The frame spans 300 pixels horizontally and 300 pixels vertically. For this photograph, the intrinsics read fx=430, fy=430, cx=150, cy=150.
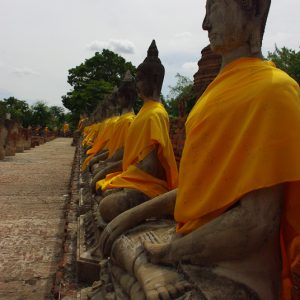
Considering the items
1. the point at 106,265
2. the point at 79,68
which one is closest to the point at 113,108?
the point at 106,265

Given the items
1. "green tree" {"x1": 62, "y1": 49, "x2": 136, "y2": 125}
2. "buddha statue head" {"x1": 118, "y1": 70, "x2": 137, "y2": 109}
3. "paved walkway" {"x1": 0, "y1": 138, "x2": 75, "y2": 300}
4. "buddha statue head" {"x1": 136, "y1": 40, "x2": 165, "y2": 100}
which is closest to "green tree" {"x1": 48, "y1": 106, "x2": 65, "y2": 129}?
"green tree" {"x1": 62, "y1": 49, "x2": 136, "y2": 125}

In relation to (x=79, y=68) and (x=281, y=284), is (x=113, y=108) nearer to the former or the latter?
(x=281, y=284)

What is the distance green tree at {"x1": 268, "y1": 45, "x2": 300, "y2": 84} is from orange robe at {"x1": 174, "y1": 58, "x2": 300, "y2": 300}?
17518 mm

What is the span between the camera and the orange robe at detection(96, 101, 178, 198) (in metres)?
4.14

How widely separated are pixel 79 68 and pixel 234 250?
4034 centimetres

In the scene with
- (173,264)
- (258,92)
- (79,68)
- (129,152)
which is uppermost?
(79,68)

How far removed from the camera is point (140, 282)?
2.44 metres

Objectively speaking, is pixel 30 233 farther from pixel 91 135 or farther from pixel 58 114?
pixel 58 114

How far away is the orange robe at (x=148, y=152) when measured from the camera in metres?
4.14

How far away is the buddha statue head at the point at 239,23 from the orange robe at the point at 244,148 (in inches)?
4.2

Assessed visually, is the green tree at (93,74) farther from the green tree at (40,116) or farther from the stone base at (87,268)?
the stone base at (87,268)

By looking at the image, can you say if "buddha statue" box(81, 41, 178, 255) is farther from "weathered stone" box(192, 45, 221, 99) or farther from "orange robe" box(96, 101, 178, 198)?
"weathered stone" box(192, 45, 221, 99)

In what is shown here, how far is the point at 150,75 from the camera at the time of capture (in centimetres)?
472

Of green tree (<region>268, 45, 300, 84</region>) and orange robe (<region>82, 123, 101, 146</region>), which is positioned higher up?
green tree (<region>268, 45, 300, 84</region>)
